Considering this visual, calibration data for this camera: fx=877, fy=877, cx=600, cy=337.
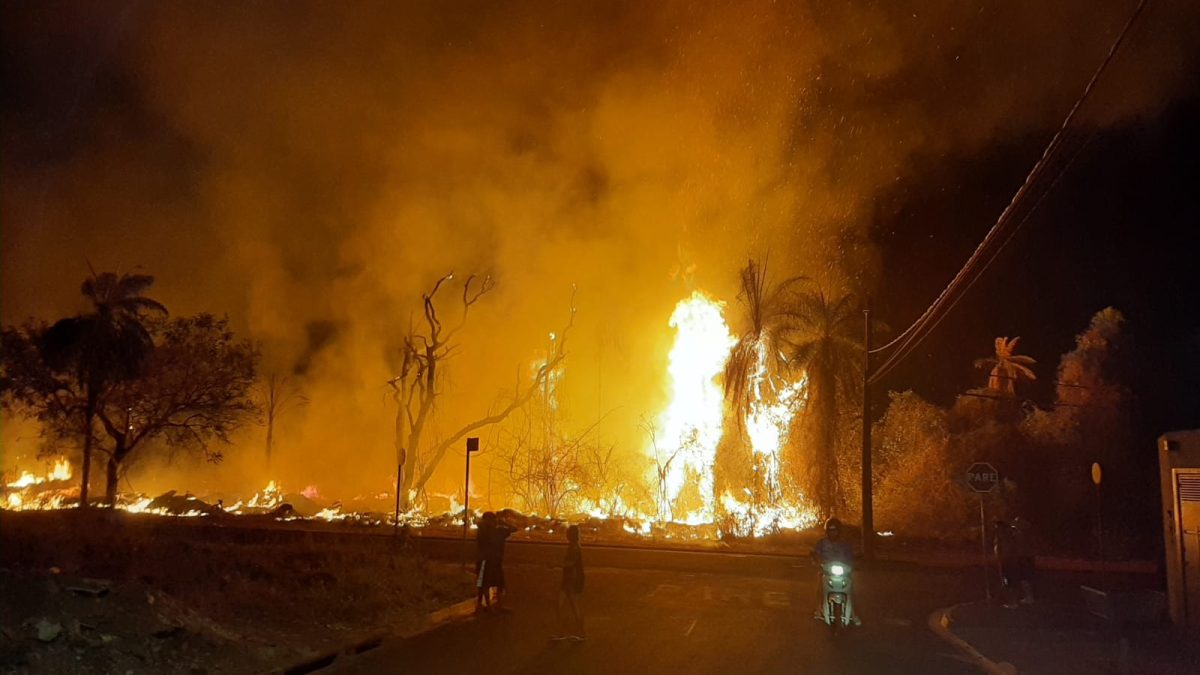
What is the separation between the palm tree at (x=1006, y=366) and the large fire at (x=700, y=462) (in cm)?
1241

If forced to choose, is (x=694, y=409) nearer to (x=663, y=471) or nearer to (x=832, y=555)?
(x=663, y=471)

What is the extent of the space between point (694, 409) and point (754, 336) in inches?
192

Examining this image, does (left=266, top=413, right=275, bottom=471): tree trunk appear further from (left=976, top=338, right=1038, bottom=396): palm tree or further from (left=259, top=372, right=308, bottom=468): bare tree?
(left=976, top=338, right=1038, bottom=396): palm tree

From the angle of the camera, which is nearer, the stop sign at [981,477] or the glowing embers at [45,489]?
the stop sign at [981,477]

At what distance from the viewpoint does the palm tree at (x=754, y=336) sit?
112 feet

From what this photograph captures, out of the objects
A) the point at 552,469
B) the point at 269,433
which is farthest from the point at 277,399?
the point at 552,469

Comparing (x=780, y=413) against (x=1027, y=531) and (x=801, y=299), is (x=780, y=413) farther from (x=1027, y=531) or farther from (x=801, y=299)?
(x=1027, y=531)

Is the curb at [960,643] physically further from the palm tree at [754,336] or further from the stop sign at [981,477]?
the palm tree at [754,336]

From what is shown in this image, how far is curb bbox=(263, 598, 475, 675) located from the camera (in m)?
10.1

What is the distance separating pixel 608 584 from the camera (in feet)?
→ 63.1

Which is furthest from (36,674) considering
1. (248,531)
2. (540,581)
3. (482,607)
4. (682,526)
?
(682,526)

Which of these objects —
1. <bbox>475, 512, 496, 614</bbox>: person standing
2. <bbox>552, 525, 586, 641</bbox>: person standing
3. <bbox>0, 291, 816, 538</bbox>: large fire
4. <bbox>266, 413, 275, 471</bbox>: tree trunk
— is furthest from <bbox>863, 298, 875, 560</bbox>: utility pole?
<bbox>266, 413, 275, 471</bbox>: tree trunk

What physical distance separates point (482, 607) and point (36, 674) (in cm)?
757

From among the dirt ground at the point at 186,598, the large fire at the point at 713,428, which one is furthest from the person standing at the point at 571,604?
the large fire at the point at 713,428
